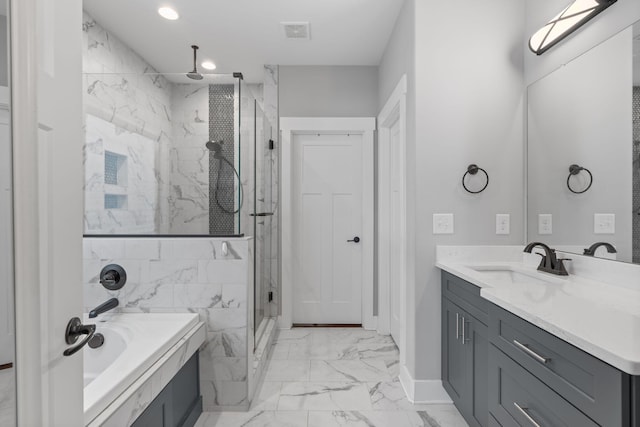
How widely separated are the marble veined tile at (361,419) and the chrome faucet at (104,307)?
4.34 ft

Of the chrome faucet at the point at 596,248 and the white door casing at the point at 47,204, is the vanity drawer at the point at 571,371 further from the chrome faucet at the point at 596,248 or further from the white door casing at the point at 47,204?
the white door casing at the point at 47,204

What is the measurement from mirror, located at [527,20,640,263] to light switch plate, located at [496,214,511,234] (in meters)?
0.12

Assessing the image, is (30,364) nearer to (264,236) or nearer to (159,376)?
(159,376)

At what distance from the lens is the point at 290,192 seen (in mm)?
3355

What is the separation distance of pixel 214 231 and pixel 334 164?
1.77m

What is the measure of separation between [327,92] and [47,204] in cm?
294

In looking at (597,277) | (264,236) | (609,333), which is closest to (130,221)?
(264,236)

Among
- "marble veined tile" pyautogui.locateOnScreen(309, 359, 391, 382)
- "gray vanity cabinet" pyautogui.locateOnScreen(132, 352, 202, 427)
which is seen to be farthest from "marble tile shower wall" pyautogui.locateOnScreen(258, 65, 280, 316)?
"gray vanity cabinet" pyautogui.locateOnScreen(132, 352, 202, 427)

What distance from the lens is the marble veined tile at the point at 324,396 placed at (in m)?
2.07

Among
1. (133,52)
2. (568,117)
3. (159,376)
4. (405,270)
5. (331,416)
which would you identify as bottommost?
(331,416)

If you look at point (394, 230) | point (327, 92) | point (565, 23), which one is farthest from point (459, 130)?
point (327, 92)

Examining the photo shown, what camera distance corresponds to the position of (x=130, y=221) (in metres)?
1.99

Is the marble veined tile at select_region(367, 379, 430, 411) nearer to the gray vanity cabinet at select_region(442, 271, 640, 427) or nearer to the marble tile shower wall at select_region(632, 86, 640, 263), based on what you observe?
the gray vanity cabinet at select_region(442, 271, 640, 427)

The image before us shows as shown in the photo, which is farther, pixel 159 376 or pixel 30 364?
pixel 159 376
